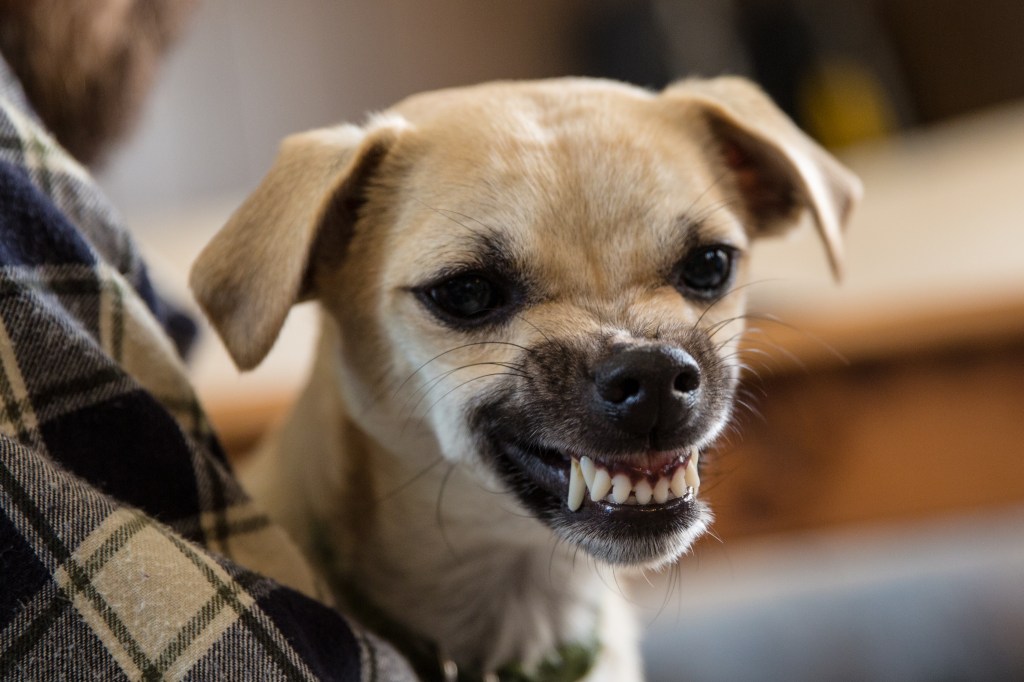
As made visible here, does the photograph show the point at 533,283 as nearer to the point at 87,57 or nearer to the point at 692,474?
the point at 692,474

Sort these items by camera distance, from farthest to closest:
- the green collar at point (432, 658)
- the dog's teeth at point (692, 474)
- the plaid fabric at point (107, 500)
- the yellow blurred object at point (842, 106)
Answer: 1. the yellow blurred object at point (842, 106)
2. the green collar at point (432, 658)
3. the dog's teeth at point (692, 474)
4. the plaid fabric at point (107, 500)

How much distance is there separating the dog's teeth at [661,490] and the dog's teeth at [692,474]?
26mm

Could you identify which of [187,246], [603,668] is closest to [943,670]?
[603,668]

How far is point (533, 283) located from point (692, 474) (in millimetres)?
252

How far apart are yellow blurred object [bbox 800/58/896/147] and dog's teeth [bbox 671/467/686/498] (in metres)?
2.43

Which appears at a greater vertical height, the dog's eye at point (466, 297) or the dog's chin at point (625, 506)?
the dog's eye at point (466, 297)

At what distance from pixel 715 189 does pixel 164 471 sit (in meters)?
0.67

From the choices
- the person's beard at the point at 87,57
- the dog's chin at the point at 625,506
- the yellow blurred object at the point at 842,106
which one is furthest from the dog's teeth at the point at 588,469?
the yellow blurred object at the point at 842,106

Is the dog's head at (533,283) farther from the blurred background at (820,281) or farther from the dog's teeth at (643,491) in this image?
the blurred background at (820,281)

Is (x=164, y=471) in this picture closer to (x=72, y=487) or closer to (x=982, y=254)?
(x=72, y=487)

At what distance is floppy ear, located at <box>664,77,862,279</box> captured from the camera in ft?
3.39

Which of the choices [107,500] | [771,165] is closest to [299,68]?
[771,165]

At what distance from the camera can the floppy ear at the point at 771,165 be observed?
1034 mm

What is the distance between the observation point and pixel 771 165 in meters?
1.11
